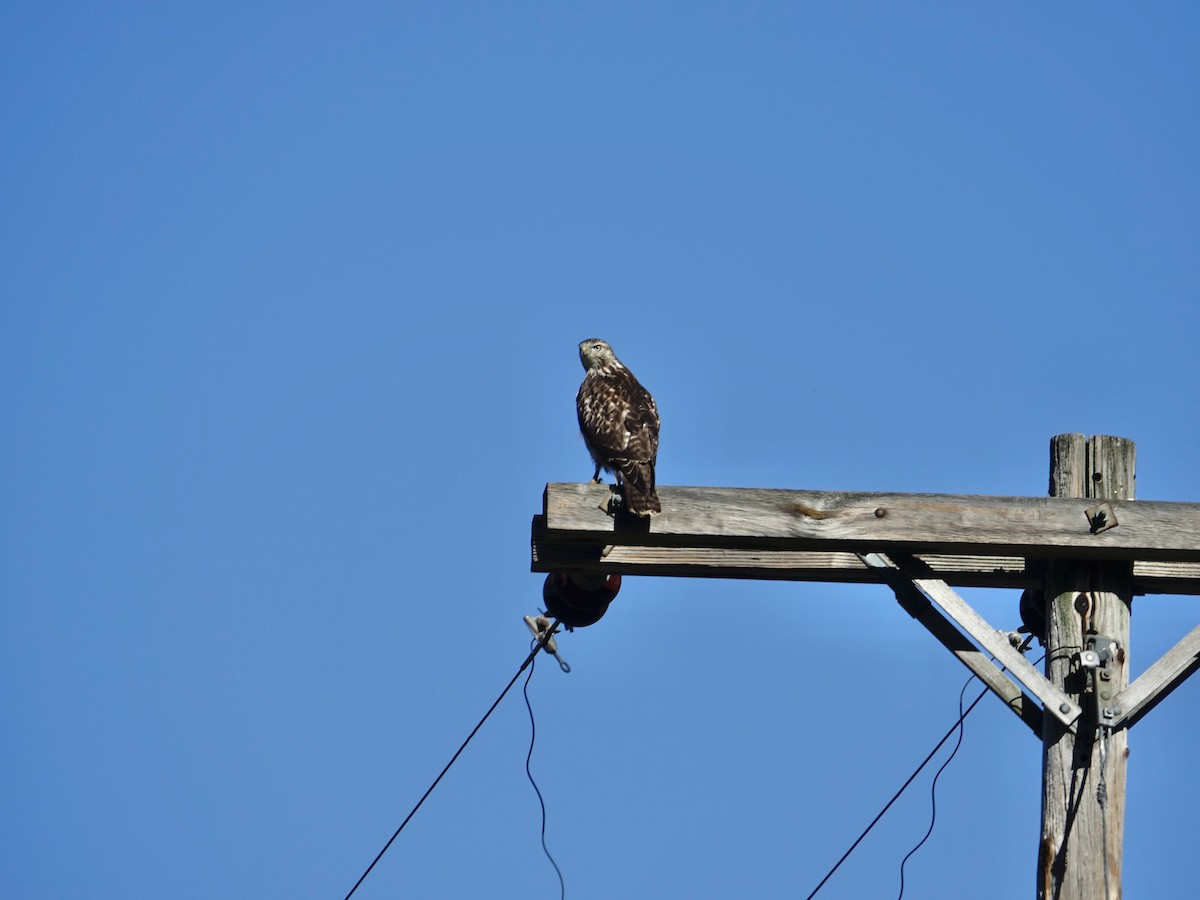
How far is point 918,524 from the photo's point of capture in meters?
5.43

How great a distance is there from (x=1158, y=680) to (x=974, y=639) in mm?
577

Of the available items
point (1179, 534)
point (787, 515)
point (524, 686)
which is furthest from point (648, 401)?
point (1179, 534)

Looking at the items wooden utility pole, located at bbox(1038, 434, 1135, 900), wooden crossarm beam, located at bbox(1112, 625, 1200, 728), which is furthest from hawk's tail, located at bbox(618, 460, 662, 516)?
wooden crossarm beam, located at bbox(1112, 625, 1200, 728)

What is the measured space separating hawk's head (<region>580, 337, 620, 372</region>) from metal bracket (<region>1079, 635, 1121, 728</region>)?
435cm

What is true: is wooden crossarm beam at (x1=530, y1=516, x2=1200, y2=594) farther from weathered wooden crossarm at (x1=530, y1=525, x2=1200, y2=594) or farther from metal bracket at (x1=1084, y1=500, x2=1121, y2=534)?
metal bracket at (x1=1084, y1=500, x2=1121, y2=534)

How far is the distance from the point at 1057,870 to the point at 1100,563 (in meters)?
1.04

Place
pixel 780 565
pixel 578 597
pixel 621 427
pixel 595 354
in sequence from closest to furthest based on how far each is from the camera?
pixel 780 565 → pixel 578 597 → pixel 621 427 → pixel 595 354

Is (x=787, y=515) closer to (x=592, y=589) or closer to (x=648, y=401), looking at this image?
(x=592, y=589)

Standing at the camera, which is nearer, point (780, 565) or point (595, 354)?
point (780, 565)

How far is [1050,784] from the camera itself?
527cm

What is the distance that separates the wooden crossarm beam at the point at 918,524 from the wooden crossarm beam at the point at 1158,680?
12.0 inches

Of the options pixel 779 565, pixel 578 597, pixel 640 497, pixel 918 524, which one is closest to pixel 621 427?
pixel 578 597

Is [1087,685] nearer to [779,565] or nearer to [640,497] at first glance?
[779,565]

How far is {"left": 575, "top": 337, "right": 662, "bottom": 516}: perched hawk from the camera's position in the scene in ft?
17.9
